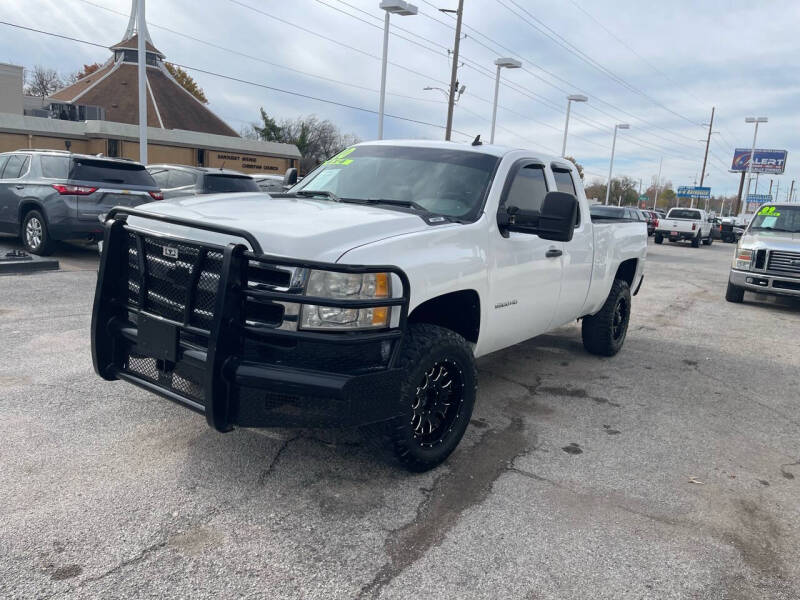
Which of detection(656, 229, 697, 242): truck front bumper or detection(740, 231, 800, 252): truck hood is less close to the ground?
detection(740, 231, 800, 252): truck hood

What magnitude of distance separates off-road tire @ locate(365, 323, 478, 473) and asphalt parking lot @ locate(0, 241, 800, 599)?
0.48ft

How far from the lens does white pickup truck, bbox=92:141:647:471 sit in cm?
306

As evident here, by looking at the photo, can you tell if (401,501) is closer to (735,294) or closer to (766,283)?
(766,283)

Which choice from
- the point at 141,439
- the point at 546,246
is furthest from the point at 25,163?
the point at 546,246

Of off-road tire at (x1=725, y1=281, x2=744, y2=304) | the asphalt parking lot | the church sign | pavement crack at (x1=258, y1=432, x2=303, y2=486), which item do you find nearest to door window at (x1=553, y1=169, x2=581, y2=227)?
the asphalt parking lot

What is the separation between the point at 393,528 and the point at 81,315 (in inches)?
208

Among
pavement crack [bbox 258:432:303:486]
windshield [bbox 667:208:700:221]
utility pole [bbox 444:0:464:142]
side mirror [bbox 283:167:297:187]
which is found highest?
utility pole [bbox 444:0:464:142]

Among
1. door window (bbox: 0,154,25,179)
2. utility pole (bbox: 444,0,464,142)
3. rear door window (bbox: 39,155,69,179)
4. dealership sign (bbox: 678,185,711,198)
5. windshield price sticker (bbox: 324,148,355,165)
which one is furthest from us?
dealership sign (bbox: 678,185,711,198)

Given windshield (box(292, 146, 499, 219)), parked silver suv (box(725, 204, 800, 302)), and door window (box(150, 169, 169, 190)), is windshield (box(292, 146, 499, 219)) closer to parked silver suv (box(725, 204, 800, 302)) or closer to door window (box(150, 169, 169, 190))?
parked silver suv (box(725, 204, 800, 302))

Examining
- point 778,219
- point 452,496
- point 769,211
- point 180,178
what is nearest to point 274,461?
point 452,496

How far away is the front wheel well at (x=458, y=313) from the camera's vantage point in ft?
13.3

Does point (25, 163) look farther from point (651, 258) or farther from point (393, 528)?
point (651, 258)

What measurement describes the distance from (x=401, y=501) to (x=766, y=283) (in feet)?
31.8

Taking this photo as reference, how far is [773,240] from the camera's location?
1087 cm
